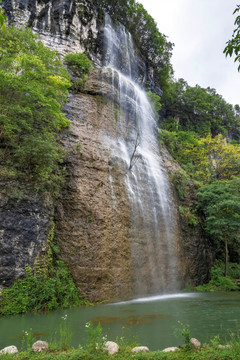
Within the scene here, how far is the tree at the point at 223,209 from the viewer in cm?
1460

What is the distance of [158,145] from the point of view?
783 inches

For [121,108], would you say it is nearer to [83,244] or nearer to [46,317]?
[83,244]

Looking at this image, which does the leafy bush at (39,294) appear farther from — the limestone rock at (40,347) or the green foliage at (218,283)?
the green foliage at (218,283)

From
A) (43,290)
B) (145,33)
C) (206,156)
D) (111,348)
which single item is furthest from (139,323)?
(145,33)

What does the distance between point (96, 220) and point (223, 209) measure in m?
8.39

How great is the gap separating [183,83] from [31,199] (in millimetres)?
28602

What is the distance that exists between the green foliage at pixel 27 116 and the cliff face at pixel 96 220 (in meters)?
1.09

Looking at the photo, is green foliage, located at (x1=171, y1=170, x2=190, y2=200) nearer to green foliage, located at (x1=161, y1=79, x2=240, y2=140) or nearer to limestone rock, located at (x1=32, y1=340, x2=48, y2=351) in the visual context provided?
green foliage, located at (x1=161, y1=79, x2=240, y2=140)

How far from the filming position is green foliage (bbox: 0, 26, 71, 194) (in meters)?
9.23

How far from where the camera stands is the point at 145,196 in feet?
44.8

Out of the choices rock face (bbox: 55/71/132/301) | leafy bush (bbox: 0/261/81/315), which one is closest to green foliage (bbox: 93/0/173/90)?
rock face (bbox: 55/71/132/301)

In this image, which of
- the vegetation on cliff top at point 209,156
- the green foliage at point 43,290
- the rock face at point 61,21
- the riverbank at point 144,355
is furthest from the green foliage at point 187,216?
the rock face at point 61,21

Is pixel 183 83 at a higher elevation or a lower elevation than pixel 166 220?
higher

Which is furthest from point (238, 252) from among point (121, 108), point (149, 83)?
point (149, 83)
